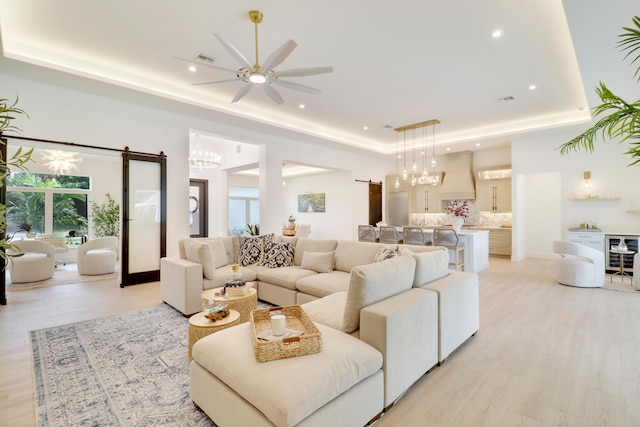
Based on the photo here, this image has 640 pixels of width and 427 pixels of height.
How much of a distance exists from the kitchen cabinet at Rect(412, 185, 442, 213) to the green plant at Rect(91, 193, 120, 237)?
9.03 metres

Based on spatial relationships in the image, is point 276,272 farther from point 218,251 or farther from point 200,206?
point 200,206

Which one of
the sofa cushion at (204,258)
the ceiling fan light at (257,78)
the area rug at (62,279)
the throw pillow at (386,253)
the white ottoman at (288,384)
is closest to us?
the white ottoman at (288,384)

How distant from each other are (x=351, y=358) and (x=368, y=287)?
20.4 inches

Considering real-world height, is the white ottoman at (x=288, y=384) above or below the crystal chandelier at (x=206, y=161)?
below

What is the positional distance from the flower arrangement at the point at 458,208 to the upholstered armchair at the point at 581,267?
13.2ft

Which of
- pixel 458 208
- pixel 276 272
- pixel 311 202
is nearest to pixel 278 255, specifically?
pixel 276 272

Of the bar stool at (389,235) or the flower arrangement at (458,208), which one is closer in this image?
the bar stool at (389,235)

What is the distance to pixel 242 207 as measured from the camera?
1180 cm

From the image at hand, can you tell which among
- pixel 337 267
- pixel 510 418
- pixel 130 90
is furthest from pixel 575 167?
pixel 130 90

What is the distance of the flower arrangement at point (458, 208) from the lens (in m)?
9.35

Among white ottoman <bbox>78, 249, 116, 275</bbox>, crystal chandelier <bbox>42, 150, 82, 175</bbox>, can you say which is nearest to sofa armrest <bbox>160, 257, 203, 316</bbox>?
white ottoman <bbox>78, 249, 116, 275</bbox>

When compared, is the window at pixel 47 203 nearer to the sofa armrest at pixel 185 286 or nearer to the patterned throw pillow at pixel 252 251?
the sofa armrest at pixel 185 286

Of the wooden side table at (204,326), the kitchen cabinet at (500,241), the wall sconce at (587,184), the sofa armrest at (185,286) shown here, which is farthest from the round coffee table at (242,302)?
the wall sconce at (587,184)

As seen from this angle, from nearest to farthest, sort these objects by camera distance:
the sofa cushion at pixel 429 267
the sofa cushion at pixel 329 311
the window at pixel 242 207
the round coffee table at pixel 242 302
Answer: the sofa cushion at pixel 329 311
the sofa cushion at pixel 429 267
the round coffee table at pixel 242 302
the window at pixel 242 207
